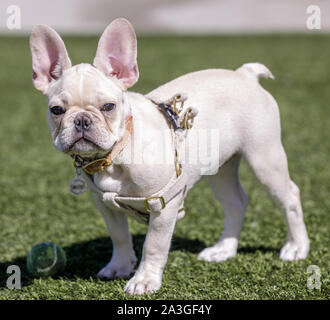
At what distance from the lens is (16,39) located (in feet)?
72.4

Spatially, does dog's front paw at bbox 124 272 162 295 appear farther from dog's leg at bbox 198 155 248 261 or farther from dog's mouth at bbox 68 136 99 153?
dog's mouth at bbox 68 136 99 153

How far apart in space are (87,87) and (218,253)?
6.34ft

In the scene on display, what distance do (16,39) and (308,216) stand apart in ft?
62.4

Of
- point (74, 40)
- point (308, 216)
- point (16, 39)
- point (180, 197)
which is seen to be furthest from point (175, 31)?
point (180, 197)

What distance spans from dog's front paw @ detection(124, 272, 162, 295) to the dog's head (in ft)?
3.00

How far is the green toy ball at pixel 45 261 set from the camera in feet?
13.2

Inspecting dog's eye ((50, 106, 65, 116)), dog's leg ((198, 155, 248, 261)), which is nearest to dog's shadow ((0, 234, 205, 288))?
dog's leg ((198, 155, 248, 261))

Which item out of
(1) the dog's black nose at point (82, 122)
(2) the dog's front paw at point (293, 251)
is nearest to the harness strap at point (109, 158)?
(1) the dog's black nose at point (82, 122)

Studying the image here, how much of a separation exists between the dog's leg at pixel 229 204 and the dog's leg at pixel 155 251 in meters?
0.84

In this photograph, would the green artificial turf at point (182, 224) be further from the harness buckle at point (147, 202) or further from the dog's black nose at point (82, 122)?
the dog's black nose at point (82, 122)

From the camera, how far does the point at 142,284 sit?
143 inches

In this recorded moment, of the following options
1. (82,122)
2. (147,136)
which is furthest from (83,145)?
(147,136)

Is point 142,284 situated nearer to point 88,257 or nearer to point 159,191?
point 159,191

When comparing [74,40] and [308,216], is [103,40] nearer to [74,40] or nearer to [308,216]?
[308,216]
